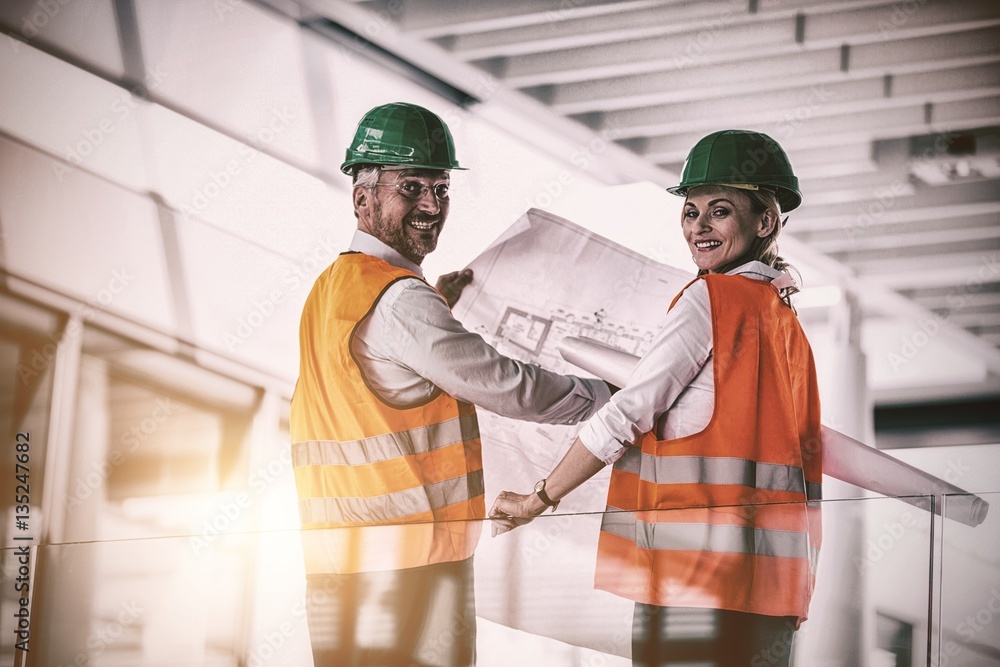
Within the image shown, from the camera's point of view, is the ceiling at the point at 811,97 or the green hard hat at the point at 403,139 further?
the green hard hat at the point at 403,139

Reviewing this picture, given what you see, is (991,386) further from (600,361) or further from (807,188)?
(600,361)

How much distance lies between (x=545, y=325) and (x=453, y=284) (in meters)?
0.30

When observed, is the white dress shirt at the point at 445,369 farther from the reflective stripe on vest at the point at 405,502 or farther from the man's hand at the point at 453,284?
the reflective stripe on vest at the point at 405,502

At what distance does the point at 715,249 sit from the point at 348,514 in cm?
128

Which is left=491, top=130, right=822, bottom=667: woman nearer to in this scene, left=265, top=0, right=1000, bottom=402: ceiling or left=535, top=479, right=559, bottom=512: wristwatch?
left=535, top=479, right=559, bottom=512: wristwatch

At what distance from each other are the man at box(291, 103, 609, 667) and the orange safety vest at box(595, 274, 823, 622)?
32cm

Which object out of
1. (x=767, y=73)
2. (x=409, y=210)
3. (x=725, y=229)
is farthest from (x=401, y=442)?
(x=767, y=73)

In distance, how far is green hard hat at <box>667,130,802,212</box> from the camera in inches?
95.7

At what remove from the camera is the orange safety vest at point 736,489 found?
6.94ft

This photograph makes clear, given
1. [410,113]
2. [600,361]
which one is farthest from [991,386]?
[410,113]

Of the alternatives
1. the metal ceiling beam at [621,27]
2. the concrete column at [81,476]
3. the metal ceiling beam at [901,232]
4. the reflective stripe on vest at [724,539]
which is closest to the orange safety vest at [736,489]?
the reflective stripe on vest at [724,539]

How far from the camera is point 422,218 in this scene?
2562mm
